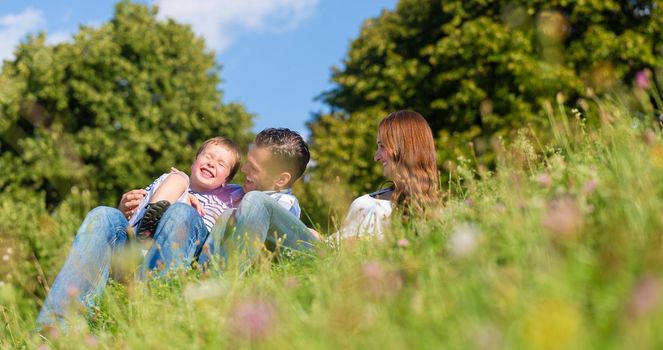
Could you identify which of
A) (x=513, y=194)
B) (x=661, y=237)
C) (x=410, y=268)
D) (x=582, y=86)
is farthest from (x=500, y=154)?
(x=582, y=86)

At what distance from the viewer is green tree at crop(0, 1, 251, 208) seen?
24938 millimetres

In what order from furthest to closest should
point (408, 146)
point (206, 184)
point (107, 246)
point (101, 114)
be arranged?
1. point (101, 114)
2. point (206, 184)
3. point (408, 146)
4. point (107, 246)

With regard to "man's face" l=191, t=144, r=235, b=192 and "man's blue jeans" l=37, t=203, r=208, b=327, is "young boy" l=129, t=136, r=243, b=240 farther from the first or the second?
"man's blue jeans" l=37, t=203, r=208, b=327

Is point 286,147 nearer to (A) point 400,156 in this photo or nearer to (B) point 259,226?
(A) point 400,156

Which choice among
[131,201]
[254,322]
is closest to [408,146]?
[131,201]

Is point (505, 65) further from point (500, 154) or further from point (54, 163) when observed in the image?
point (500, 154)

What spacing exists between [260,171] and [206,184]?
0.38 metres

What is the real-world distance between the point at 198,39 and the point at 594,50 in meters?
15.7

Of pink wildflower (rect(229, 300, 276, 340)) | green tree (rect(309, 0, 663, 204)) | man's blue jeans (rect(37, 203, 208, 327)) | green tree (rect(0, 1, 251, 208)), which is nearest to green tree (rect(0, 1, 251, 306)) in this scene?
green tree (rect(0, 1, 251, 208))

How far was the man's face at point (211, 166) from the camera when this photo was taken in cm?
566

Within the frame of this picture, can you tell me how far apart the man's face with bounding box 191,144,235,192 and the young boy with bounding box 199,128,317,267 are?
152mm

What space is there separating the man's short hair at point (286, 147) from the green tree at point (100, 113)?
18932mm

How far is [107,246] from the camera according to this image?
4848 millimetres

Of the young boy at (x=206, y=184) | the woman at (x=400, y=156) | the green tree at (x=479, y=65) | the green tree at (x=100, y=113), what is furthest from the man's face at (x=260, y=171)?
the green tree at (x=100, y=113)
